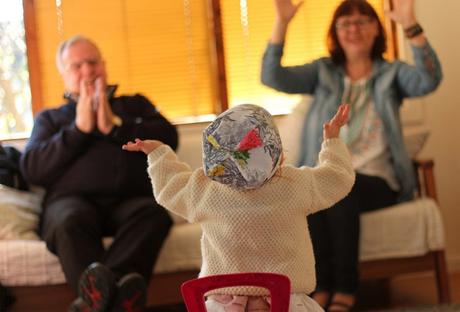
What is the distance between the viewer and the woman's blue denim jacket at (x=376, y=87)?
300cm

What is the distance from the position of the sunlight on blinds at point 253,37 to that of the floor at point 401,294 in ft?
3.17

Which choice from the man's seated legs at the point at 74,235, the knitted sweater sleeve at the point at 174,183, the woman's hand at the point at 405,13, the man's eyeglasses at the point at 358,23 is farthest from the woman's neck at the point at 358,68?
the knitted sweater sleeve at the point at 174,183

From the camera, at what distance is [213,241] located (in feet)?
4.79

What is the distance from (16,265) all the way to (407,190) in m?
1.50

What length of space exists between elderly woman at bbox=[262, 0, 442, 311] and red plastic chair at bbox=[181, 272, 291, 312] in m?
1.60

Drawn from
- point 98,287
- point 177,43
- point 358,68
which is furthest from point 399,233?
point 177,43

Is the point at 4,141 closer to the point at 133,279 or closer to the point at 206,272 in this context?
the point at 133,279

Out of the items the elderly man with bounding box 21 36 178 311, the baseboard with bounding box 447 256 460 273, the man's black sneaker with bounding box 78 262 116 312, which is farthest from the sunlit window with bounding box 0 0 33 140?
the baseboard with bounding box 447 256 460 273

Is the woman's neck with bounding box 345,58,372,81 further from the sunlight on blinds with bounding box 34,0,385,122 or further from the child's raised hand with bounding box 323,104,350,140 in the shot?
the child's raised hand with bounding box 323,104,350,140

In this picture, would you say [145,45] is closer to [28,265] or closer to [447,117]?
[28,265]

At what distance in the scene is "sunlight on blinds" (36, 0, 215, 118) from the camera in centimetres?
363

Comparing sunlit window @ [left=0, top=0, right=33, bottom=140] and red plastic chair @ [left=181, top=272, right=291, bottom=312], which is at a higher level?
sunlit window @ [left=0, top=0, right=33, bottom=140]

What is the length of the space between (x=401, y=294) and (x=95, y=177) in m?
1.41

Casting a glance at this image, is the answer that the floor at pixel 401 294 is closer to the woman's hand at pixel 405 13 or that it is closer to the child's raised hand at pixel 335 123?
the woman's hand at pixel 405 13
